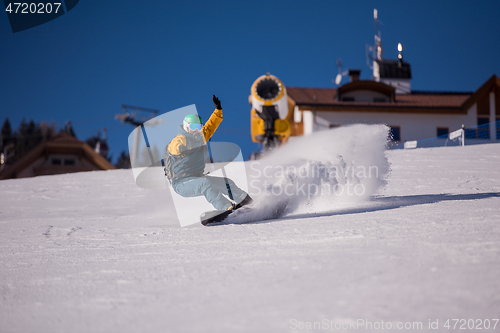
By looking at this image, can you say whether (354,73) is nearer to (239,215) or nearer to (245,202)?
(245,202)

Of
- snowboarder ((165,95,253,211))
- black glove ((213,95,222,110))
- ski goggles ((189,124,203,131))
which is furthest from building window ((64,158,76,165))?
ski goggles ((189,124,203,131))

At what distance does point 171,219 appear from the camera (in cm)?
674

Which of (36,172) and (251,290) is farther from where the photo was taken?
(36,172)

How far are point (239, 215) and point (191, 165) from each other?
97cm

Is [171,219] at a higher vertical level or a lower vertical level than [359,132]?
lower

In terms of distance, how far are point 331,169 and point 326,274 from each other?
145 inches

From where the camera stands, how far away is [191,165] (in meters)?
5.67

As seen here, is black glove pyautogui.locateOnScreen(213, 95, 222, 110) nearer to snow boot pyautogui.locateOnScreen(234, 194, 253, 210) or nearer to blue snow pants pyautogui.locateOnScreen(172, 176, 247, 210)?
blue snow pants pyautogui.locateOnScreen(172, 176, 247, 210)

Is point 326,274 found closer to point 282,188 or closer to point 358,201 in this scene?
point 282,188

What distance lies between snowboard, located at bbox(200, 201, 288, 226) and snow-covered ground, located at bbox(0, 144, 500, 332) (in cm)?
24

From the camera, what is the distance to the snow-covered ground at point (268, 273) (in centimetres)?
239

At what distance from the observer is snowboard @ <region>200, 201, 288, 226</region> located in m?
5.72

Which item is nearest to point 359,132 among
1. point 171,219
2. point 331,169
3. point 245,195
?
point 331,169

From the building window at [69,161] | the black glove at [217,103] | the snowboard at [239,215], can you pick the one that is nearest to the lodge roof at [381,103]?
the building window at [69,161]
